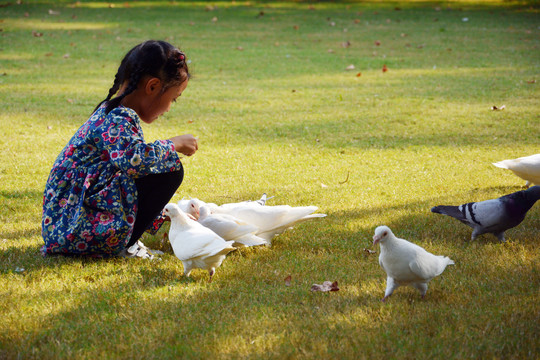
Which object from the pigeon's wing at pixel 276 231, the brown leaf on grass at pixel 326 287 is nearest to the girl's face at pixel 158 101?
the pigeon's wing at pixel 276 231

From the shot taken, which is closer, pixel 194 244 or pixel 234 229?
pixel 194 244

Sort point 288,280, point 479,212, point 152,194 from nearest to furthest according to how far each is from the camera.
Answer: point 288,280
point 152,194
point 479,212

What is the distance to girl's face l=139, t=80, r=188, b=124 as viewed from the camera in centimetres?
369

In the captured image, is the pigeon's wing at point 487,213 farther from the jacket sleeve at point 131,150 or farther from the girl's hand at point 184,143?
the jacket sleeve at point 131,150

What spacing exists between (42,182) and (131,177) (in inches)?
90.1

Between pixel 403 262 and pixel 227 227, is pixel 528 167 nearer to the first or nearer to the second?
pixel 403 262

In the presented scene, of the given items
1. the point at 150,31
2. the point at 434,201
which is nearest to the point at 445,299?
the point at 434,201

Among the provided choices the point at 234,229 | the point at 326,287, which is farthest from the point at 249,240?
the point at 326,287

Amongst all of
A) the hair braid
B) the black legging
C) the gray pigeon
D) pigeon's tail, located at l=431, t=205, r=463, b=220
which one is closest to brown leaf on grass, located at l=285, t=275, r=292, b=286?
the black legging

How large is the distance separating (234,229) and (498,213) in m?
1.78

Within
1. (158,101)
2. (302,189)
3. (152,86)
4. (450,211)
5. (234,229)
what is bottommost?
(302,189)

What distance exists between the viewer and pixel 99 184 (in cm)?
358

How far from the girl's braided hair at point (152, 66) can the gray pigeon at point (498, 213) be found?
2169mm

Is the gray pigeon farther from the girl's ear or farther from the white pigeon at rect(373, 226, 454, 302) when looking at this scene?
the girl's ear
